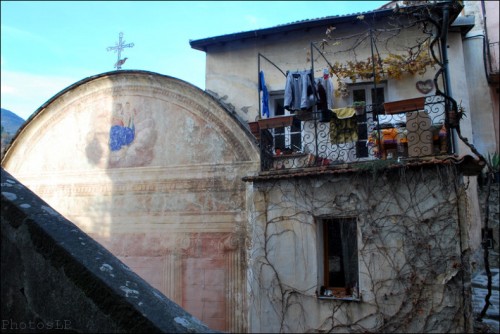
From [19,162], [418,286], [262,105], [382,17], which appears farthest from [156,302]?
[19,162]

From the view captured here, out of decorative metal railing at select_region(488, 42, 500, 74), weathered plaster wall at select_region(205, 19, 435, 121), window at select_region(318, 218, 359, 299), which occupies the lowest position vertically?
window at select_region(318, 218, 359, 299)

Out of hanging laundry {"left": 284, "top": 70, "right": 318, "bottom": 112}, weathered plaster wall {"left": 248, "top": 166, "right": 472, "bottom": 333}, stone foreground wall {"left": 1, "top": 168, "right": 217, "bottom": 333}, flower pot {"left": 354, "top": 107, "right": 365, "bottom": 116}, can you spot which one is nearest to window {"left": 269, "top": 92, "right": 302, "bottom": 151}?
hanging laundry {"left": 284, "top": 70, "right": 318, "bottom": 112}

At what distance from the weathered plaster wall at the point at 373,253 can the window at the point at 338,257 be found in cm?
20

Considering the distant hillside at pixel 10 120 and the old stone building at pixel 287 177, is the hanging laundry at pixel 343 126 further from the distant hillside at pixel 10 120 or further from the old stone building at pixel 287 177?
the distant hillside at pixel 10 120

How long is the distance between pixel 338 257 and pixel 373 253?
31.5 inches

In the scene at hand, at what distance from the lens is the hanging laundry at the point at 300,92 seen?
9.34m

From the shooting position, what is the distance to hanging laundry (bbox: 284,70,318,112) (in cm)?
934

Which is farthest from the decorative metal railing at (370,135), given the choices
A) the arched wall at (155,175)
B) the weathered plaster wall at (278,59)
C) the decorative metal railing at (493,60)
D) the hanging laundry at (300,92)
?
the decorative metal railing at (493,60)

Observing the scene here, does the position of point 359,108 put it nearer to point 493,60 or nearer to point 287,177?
point 287,177

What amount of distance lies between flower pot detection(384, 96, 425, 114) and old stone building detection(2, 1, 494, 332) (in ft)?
0.08

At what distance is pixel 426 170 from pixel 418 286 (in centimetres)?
210

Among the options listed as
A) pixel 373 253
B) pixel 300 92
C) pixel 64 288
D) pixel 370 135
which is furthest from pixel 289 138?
pixel 64 288

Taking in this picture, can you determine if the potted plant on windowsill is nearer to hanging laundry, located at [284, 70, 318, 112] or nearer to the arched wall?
hanging laundry, located at [284, 70, 318, 112]

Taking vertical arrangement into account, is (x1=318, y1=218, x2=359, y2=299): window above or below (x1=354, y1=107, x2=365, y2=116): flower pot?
below
